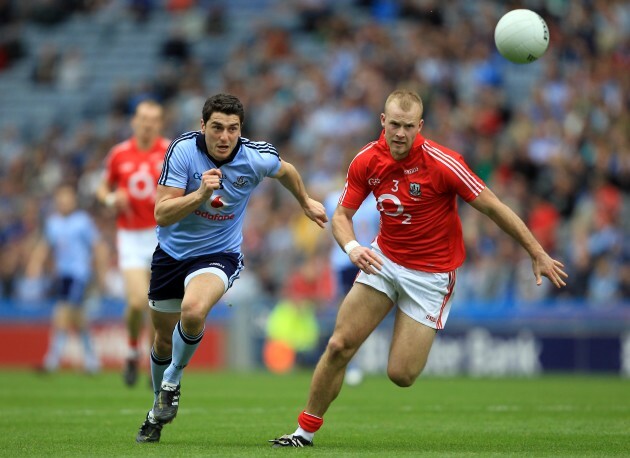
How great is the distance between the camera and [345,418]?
11.7 metres

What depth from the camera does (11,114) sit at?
3141cm

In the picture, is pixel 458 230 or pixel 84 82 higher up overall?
pixel 84 82

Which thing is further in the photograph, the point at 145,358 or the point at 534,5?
the point at 534,5

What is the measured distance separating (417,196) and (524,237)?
38.7 inches

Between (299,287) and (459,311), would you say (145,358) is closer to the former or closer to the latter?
(299,287)

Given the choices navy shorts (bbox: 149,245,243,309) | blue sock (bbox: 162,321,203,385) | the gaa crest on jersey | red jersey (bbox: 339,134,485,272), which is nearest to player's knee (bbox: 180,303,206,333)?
blue sock (bbox: 162,321,203,385)

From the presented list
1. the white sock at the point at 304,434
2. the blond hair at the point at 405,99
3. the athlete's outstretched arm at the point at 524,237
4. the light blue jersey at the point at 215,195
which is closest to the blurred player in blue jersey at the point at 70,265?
the light blue jersey at the point at 215,195

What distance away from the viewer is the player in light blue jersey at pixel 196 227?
9.01 metres

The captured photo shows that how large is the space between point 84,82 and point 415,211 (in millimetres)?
22993

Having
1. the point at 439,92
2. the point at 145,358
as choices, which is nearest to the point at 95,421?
the point at 145,358

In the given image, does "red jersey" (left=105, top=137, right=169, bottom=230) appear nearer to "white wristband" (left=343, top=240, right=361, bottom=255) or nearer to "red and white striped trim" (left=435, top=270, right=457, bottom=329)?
"red and white striped trim" (left=435, top=270, right=457, bottom=329)

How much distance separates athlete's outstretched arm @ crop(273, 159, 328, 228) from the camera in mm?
9586

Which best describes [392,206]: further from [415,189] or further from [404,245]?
[404,245]

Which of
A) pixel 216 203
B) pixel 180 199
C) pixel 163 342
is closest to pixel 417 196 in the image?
pixel 216 203
